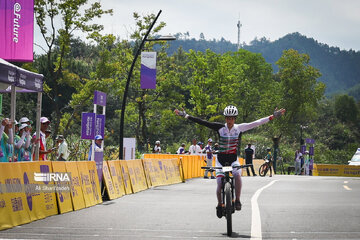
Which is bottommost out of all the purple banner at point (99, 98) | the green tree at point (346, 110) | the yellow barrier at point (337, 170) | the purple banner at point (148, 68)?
the yellow barrier at point (337, 170)

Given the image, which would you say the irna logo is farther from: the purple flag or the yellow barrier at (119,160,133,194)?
the yellow barrier at (119,160,133,194)

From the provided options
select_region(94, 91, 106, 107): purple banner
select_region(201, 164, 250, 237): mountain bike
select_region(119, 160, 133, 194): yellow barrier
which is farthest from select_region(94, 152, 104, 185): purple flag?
select_region(201, 164, 250, 237): mountain bike

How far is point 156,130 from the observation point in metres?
58.5

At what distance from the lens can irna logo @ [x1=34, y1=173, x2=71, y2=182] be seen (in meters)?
12.4

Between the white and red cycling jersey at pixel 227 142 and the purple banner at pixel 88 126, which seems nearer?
the white and red cycling jersey at pixel 227 142

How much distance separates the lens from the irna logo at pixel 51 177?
487 inches

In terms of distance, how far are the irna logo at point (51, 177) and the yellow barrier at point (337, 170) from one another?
4493 centimetres

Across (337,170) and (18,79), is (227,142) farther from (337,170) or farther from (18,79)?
(337,170)

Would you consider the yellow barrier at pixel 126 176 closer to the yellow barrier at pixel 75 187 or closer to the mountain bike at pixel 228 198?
the yellow barrier at pixel 75 187

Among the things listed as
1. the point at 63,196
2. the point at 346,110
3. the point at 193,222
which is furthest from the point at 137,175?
the point at 346,110

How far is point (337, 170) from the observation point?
185 ft

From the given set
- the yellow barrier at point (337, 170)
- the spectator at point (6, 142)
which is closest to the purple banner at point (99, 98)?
the spectator at point (6, 142)

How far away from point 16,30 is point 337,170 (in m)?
40.7

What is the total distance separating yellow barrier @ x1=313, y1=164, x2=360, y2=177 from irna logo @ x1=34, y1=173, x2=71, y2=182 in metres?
44.9
